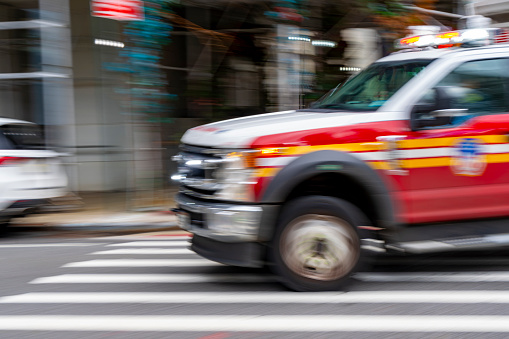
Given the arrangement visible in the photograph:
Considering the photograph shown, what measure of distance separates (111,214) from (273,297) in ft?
19.0

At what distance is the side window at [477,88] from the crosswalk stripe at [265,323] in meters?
1.80

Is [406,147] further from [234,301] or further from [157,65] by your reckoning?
[157,65]

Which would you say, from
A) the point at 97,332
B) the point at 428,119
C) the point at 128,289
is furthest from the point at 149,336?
the point at 428,119

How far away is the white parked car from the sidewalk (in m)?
0.95

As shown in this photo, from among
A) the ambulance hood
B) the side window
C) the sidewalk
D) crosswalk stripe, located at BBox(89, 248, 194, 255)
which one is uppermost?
the side window

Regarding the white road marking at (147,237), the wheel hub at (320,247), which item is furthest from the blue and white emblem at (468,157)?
the white road marking at (147,237)

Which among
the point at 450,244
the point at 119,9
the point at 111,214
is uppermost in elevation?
the point at 119,9

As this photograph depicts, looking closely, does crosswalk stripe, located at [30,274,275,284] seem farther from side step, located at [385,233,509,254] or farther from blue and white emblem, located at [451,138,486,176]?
blue and white emblem, located at [451,138,486,176]

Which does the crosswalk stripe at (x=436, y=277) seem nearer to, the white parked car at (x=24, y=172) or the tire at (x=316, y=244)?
the tire at (x=316, y=244)

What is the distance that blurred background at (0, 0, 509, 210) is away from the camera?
10.1m

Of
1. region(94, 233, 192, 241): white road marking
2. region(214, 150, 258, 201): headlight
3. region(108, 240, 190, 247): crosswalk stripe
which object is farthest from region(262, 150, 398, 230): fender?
region(94, 233, 192, 241): white road marking

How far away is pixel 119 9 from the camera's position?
365 inches

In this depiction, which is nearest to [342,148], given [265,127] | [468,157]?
[265,127]

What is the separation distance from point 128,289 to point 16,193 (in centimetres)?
338
